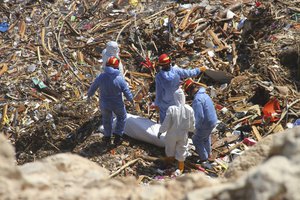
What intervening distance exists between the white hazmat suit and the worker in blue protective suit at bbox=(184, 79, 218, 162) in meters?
0.10

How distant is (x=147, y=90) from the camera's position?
9812mm

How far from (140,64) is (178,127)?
10.3ft

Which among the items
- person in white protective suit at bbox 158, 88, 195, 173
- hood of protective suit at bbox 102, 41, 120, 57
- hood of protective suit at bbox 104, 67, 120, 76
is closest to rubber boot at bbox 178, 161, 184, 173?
person in white protective suit at bbox 158, 88, 195, 173

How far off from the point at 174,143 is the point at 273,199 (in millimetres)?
4878

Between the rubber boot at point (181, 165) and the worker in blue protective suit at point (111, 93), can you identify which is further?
the rubber boot at point (181, 165)

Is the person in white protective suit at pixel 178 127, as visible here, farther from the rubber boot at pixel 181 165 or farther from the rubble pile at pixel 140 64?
the rubble pile at pixel 140 64

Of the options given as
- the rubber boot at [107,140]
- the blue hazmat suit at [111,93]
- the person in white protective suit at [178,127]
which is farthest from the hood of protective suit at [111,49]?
the person in white protective suit at [178,127]

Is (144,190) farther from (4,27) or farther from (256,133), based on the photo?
(4,27)

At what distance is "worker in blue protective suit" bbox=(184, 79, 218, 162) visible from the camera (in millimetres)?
7371

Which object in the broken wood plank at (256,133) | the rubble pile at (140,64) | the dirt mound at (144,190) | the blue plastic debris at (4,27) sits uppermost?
the dirt mound at (144,190)

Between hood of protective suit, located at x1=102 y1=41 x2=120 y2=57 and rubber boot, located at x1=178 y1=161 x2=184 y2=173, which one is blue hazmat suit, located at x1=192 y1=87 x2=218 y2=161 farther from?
hood of protective suit, located at x1=102 y1=41 x2=120 y2=57

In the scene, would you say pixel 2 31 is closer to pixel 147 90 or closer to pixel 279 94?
pixel 147 90

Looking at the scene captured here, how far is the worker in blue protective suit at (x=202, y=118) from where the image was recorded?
7371mm

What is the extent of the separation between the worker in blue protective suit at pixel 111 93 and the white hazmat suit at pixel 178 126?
2.80ft
